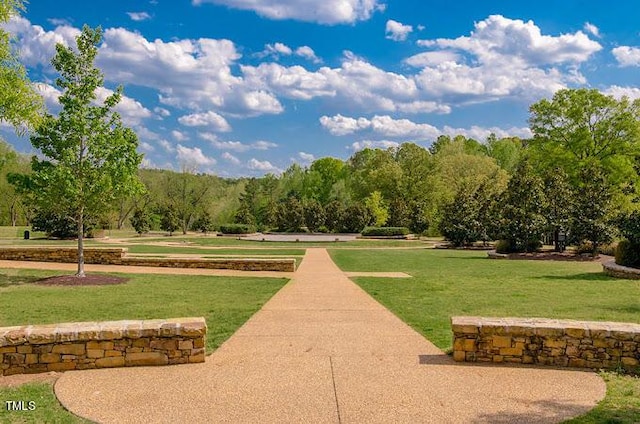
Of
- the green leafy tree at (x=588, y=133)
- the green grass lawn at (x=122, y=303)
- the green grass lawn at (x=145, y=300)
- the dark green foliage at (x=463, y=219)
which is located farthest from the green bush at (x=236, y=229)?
the green grass lawn at (x=122, y=303)

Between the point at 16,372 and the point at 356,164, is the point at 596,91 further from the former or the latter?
the point at 356,164

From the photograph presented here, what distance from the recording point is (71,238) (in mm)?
35812

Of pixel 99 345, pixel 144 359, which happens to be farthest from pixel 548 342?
pixel 99 345

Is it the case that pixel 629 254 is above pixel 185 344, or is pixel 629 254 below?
above

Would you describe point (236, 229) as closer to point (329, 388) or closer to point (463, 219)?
point (463, 219)

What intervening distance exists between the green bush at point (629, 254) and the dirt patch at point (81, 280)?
15855 millimetres

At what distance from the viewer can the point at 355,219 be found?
51625 mm

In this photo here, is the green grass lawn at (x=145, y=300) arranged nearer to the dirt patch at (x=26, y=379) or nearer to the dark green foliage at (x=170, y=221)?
the dirt patch at (x=26, y=379)

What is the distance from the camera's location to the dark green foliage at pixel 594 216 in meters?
22.4

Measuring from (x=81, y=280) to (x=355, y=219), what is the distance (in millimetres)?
38628

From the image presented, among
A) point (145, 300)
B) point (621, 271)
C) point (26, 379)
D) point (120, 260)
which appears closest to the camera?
point (26, 379)

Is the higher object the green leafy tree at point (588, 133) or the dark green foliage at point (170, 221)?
the green leafy tree at point (588, 133)

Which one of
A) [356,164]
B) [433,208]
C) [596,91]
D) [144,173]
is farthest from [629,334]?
[356,164]

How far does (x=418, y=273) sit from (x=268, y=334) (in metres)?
10.4
